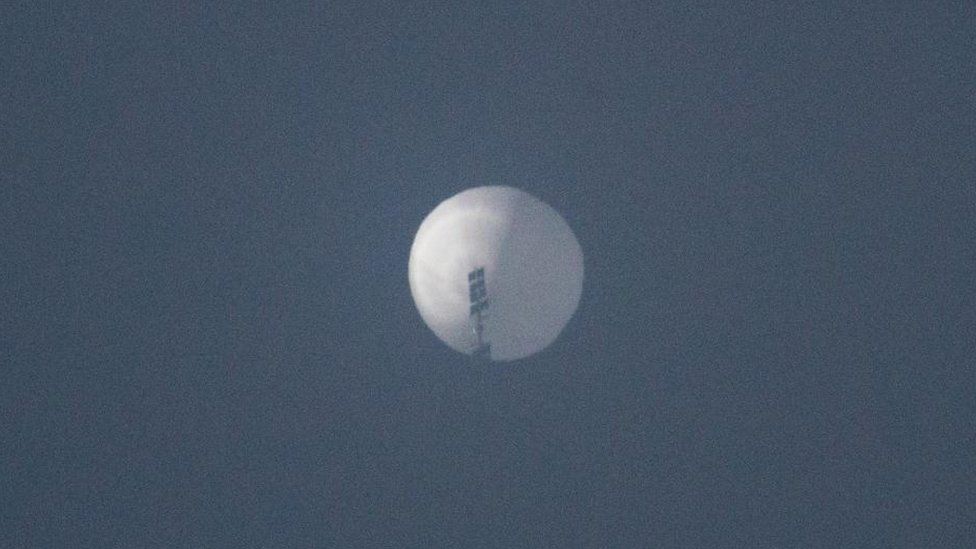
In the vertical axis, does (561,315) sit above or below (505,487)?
above

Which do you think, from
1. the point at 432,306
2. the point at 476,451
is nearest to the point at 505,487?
the point at 476,451

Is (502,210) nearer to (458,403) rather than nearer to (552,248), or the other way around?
(552,248)

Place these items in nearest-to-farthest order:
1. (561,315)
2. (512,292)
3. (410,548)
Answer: (410,548), (561,315), (512,292)

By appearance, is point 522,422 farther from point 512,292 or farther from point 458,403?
point 512,292

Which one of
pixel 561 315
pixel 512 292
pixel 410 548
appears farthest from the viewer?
pixel 512 292

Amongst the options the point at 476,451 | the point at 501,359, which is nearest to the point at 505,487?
the point at 476,451

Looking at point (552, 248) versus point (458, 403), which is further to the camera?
point (552, 248)

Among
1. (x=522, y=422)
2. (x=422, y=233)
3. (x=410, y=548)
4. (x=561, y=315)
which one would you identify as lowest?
(x=410, y=548)
